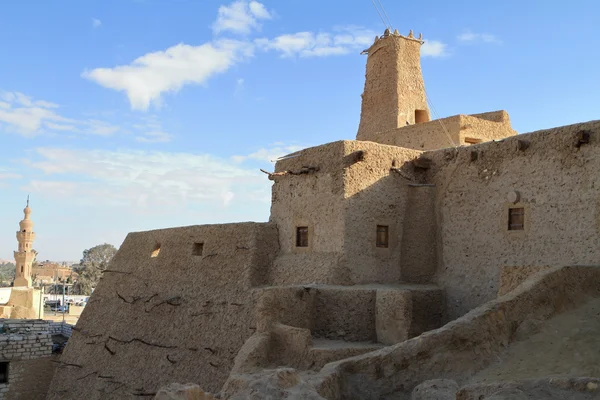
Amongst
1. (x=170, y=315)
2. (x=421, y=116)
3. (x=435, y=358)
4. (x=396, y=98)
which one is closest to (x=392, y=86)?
(x=396, y=98)

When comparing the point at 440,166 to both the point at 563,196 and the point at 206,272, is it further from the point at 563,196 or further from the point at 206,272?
the point at 206,272

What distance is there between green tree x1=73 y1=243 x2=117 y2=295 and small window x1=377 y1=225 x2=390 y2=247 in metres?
37.7

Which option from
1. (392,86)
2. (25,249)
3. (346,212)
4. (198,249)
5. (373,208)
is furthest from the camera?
(25,249)

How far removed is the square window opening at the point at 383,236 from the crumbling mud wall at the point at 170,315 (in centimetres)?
258

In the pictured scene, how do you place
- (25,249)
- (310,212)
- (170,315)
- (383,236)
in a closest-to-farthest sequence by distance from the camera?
(383,236) → (310,212) → (170,315) → (25,249)

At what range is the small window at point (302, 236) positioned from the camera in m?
13.6

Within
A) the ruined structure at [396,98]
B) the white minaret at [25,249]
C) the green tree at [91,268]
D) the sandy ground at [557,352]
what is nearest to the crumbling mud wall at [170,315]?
the ruined structure at [396,98]

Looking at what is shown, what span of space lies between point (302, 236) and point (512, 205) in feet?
15.3

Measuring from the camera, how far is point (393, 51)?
62.8ft

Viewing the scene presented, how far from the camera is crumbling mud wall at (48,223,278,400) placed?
13000mm

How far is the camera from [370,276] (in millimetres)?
12570

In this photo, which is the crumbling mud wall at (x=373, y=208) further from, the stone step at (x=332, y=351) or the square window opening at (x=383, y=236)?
the stone step at (x=332, y=351)

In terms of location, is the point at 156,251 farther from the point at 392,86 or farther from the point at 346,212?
the point at 392,86

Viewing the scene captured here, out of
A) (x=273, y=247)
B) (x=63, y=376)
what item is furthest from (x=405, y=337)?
(x=63, y=376)
